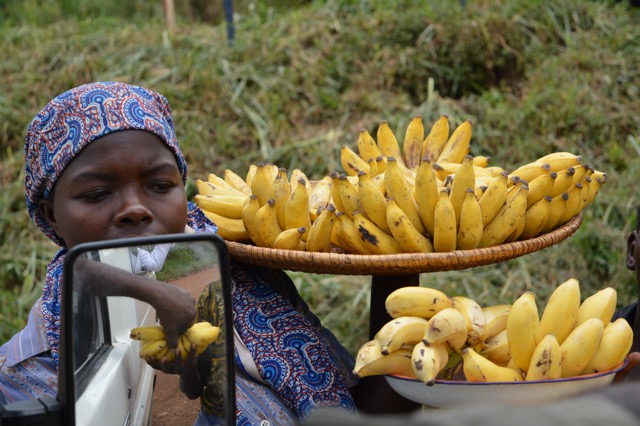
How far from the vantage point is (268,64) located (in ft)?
19.9

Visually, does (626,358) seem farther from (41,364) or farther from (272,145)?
(272,145)

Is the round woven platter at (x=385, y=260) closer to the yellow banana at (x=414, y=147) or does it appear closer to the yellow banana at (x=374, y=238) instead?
the yellow banana at (x=374, y=238)

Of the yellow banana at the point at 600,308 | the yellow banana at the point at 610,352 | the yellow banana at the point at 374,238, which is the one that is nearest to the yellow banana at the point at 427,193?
the yellow banana at the point at 374,238

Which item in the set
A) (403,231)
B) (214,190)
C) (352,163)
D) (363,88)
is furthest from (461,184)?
(363,88)

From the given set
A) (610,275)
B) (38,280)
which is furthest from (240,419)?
(38,280)

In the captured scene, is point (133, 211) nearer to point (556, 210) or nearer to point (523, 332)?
point (523, 332)

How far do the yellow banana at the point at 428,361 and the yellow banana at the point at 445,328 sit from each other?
0.02 meters

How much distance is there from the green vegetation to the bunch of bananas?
10.2 feet

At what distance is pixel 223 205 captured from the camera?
2342 millimetres

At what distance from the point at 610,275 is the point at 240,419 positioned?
307 cm

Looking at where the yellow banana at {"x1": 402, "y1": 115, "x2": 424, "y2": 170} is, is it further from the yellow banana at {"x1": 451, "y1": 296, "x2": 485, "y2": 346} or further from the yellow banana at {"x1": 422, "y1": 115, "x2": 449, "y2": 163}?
the yellow banana at {"x1": 451, "y1": 296, "x2": 485, "y2": 346}

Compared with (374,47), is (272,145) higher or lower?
lower

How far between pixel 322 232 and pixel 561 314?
24.6 inches

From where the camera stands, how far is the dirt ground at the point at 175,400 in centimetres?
145
